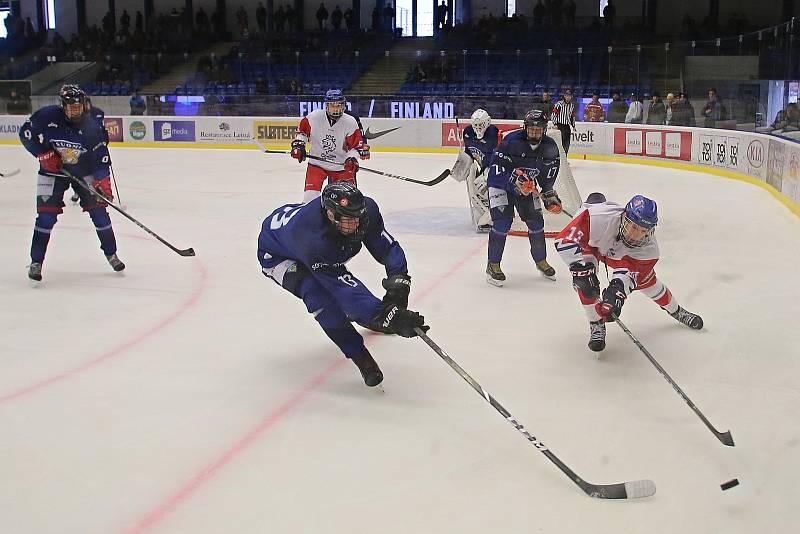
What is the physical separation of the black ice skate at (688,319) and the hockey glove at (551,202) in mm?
1143

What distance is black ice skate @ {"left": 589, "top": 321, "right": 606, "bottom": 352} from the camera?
4.55 metres

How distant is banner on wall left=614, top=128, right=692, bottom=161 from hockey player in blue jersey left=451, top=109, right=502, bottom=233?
6.46m

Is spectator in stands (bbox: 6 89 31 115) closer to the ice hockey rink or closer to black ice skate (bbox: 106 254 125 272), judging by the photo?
the ice hockey rink

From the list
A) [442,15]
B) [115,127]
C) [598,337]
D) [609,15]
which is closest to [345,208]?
[598,337]

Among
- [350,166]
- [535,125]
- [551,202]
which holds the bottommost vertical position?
[551,202]

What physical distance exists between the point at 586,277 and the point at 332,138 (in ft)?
11.3

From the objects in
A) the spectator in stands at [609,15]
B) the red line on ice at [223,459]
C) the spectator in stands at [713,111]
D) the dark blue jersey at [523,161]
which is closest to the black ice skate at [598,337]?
the red line on ice at [223,459]

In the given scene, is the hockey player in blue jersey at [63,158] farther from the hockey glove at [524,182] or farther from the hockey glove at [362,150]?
the hockey glove at [524,182]

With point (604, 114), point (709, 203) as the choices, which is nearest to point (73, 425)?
point (709, 203)

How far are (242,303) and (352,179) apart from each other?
6.27 ft

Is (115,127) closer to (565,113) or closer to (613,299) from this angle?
(565,113)

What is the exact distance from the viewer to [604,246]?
4473mm

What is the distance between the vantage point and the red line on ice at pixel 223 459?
2.93 metres

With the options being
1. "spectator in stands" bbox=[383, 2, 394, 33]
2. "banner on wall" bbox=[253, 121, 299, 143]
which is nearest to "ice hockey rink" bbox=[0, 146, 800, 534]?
"banner on wall" bbox=[253, 121, 299, 143]
